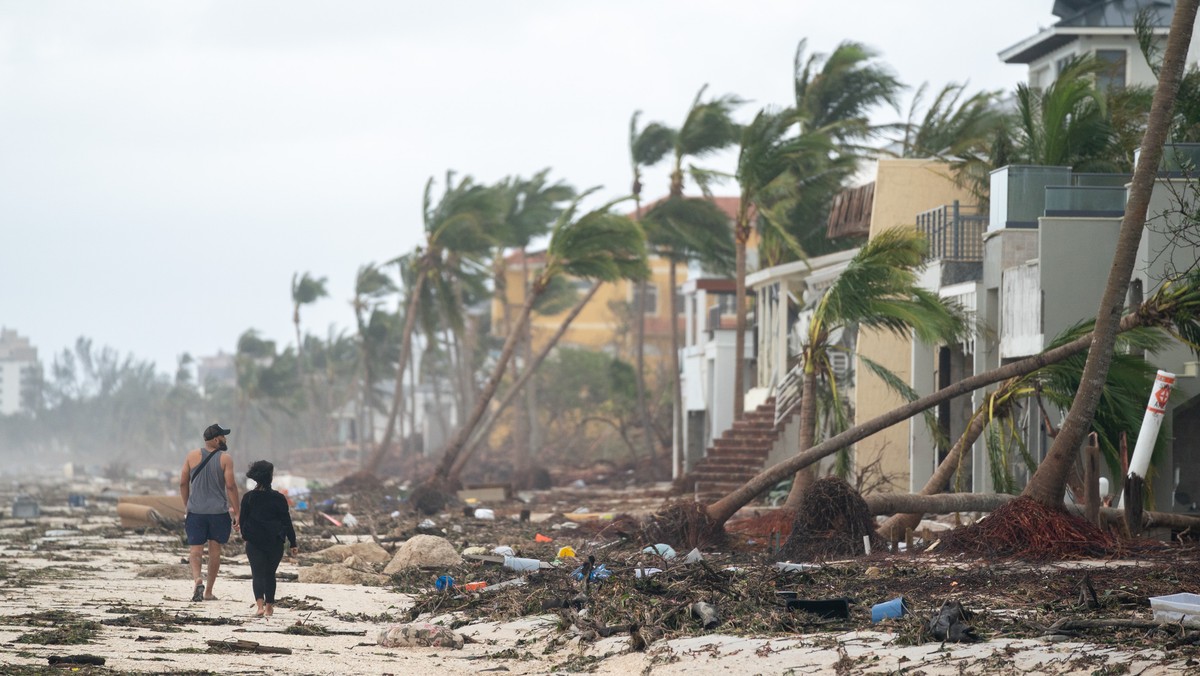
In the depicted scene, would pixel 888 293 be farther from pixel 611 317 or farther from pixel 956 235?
pixel 611 317

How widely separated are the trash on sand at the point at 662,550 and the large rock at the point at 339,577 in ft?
9.10

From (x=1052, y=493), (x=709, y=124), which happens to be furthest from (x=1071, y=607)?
(x=709, y=124)

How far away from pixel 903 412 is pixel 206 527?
23.6ft

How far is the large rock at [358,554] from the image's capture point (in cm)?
1772

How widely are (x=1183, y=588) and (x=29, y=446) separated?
15440 cm

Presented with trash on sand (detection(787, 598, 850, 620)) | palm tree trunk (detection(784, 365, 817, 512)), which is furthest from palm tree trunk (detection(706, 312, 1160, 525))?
trash on sand (detection(787, 598, 850, 620))

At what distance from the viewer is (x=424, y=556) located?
54.0 ft

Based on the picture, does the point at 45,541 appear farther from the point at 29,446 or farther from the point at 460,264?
the point at 29,446

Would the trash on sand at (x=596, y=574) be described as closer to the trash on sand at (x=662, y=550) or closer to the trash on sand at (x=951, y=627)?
the trash on sand at (x=662, y=550)

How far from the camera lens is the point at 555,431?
63.9 metres

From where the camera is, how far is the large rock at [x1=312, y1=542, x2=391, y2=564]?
1772 cm

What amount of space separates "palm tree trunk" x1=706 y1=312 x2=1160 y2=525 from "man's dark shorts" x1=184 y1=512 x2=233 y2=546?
19.8ft

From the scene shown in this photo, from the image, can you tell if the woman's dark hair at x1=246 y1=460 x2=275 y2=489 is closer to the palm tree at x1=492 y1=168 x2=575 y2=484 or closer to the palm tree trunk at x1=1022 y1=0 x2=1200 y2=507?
the palm tree trunk at x1=1022 y1=0 x2=1200 y2=507

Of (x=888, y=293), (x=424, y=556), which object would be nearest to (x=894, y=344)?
(x=888, y=293)
